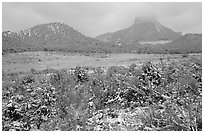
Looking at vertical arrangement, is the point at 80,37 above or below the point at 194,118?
above

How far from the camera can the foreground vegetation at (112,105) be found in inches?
284

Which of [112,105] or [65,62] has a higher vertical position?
[65,62]

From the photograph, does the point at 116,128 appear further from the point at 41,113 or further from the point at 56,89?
the point at 56,89

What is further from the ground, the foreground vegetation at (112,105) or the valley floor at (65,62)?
the valley floor at (65,62)

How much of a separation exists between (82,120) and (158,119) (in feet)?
6.83

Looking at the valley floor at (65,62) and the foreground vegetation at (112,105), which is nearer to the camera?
the foreground vegetation at (112,105)

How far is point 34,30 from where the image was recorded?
352ft

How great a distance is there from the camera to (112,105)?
363 inches

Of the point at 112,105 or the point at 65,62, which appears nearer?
the point at 112,105

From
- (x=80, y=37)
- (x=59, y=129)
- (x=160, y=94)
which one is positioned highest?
(x=80, y=37)

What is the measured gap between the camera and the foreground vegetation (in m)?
7.22

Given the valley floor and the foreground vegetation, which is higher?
the valley floor

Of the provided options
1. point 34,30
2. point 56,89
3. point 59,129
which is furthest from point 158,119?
point 34,30

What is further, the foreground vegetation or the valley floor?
the valley floor
